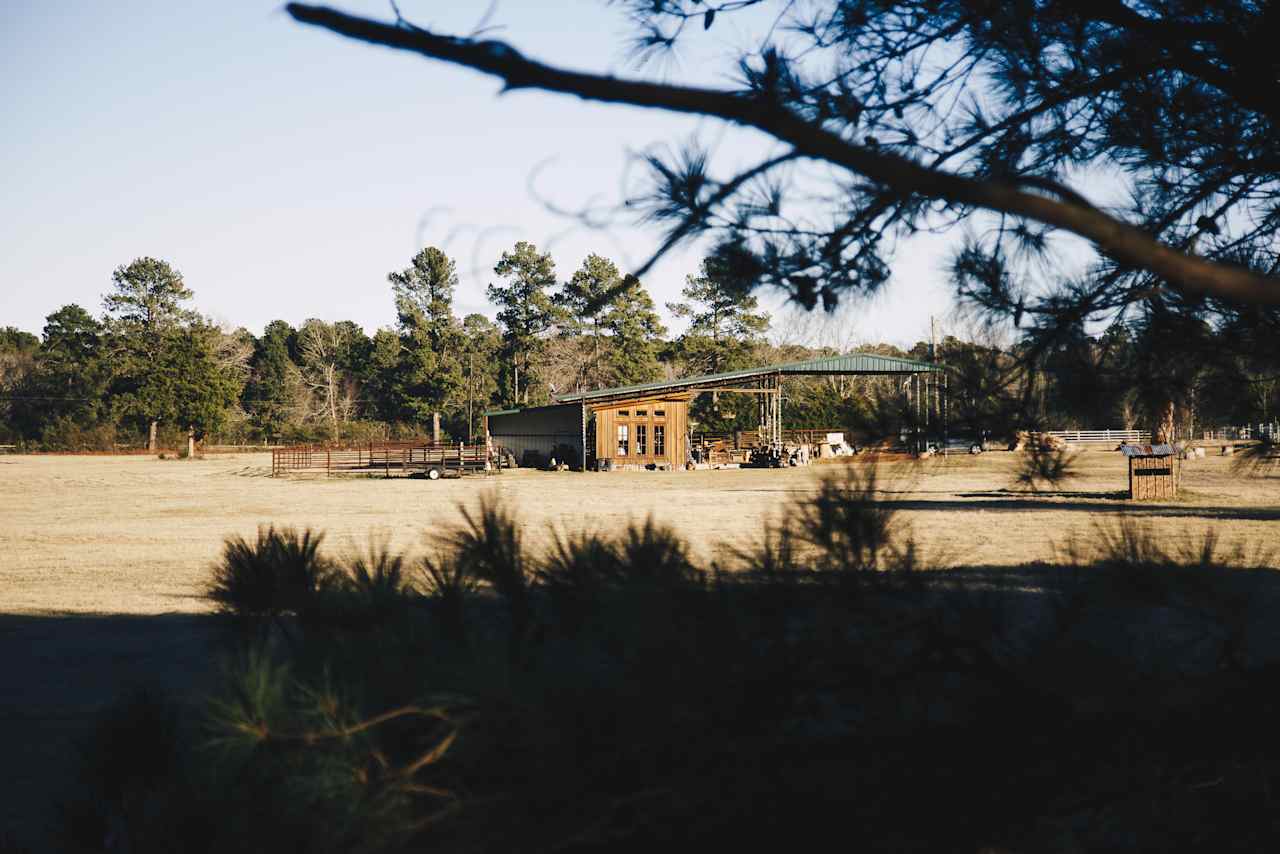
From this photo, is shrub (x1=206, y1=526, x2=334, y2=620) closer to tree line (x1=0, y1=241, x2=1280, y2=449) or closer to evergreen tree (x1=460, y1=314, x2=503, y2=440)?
tree line (x1=0, y1=241, x2=1280, y2=449)

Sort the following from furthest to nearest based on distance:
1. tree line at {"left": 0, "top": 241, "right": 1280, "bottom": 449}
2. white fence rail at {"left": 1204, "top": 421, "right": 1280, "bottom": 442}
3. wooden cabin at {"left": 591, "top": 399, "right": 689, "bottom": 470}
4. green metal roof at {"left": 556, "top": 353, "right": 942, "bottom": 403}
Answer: tree line at {"left": 0, "top": 241, "right": 1280, "bottom": 449} < wooden cabin at {"left": 591, "top": 399, "right": 689, "bottom": 470} < green metal roof at {"left": 556, "top": 353, "right": 942, "bottom": 403} < white fence rail at {"left": 1204, "top": 421, "right": 1280, "bottom": 442}

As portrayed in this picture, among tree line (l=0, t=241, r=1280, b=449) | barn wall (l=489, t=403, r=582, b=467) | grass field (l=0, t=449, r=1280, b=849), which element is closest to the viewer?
grass field (l=0, t=449, r=1280, b=849)

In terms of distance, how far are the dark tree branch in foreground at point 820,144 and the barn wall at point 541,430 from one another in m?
34.9

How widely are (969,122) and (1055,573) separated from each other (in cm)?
229

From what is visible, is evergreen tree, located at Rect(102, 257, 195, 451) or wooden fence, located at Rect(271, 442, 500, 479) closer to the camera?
wooden fence, located at Rect(271, 442, 500, 479)

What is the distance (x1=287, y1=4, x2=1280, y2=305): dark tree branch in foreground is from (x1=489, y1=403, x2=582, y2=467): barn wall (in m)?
34.9

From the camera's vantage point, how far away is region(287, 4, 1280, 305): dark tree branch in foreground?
1511 mm

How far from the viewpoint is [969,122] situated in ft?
13.4

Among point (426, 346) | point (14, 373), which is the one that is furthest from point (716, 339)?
point (14, 373)

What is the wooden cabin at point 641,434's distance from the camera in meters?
36.6

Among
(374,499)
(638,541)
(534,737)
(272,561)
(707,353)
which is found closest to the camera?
(534,737)

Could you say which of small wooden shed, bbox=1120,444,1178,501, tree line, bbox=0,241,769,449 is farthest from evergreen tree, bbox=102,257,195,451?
small wooden shed, bbox=1120,444,1178,501

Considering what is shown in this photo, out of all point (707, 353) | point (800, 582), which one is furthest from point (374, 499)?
point (707, 353)

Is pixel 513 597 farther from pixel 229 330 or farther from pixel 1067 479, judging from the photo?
pixel 229 330
